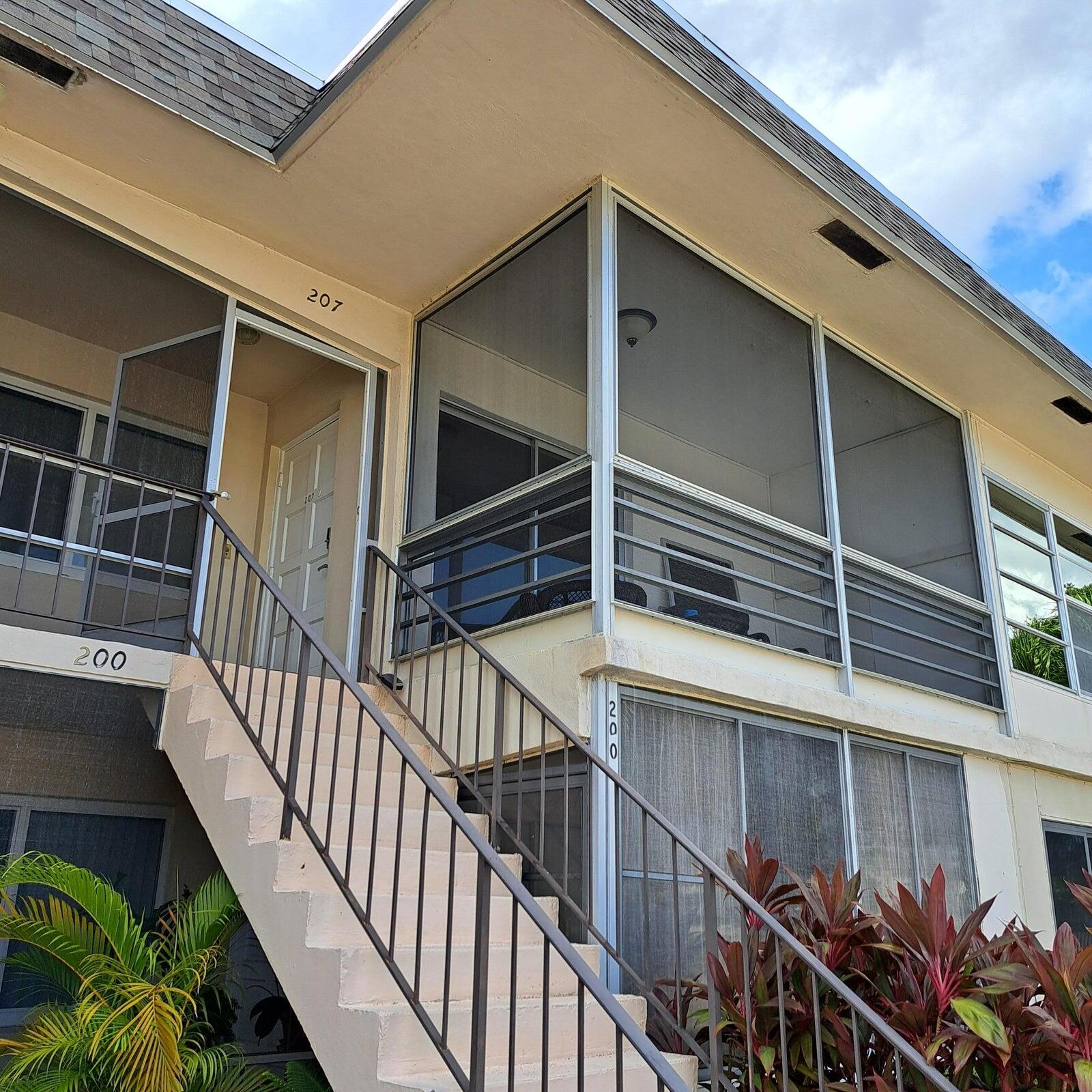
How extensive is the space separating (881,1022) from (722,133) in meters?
3.53

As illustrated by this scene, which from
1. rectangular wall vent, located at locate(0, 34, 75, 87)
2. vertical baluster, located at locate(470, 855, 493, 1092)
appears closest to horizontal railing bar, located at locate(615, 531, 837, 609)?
vertical baluster, located at locate(470, 855, 493, 1092)

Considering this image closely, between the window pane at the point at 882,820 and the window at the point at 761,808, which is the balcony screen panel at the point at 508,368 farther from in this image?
the window pane at the point at 882,820

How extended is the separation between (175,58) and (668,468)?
2903mm

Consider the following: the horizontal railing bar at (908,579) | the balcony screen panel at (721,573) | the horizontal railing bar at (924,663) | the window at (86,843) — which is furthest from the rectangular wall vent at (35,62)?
the horizontal railing bar at (924,663)

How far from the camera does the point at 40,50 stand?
400 cm

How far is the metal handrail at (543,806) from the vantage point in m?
2.94

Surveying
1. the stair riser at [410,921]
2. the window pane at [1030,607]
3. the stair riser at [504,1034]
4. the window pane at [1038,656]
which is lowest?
the stair riser at [504,1034]

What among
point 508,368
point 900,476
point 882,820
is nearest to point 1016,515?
point 900,476

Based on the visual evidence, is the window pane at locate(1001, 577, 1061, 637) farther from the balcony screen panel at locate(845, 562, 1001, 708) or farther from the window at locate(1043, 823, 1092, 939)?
the window at locate(1043, 823, 1092, 939)

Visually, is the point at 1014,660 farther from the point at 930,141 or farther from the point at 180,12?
the point at 930,141

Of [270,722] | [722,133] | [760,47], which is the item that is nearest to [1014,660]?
[722,133]

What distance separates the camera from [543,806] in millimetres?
3898

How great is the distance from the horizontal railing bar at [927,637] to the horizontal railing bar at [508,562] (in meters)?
1.75

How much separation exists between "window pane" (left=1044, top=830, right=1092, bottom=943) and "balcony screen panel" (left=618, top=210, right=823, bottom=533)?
2.67 m
